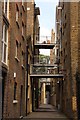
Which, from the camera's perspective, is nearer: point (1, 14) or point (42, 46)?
point (1, 14)

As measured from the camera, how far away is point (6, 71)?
48.1 feet

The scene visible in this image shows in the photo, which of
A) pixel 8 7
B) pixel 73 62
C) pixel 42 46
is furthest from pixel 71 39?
pixel 42 46

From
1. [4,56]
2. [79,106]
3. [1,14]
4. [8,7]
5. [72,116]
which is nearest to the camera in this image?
[1,14]

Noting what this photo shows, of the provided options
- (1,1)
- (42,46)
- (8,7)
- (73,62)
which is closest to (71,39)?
(73,62)

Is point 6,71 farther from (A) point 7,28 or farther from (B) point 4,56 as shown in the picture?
(A) point 7,28

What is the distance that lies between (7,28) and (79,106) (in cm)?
711

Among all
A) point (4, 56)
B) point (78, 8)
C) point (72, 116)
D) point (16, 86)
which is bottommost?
point (72, 116)

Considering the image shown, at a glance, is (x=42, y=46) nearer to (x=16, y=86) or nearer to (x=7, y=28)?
(x=16, y=86)

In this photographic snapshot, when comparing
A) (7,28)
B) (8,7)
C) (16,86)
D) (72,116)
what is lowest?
(72,116)

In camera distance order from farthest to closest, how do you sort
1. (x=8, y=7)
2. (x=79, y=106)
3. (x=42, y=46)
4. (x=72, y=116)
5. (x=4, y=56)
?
(x=42, y=46) < (x=72, y=116) < (x=79, y=106) < (x=8, y=7) < (x=4, y=56)

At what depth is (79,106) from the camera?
18578 millimetres

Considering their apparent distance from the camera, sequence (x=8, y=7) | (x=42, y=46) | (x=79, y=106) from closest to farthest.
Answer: (x=8, y=7) < (x=79, y=106) < (x=42, y=46)

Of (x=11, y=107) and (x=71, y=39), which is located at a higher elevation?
(x=71, y=39)

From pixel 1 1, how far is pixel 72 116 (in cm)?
1067
